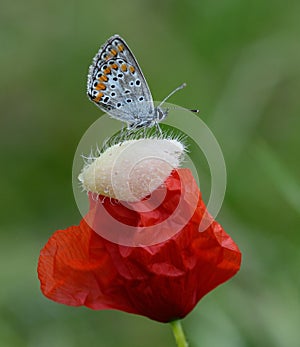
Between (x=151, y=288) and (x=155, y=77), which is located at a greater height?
(x=151, y=288)

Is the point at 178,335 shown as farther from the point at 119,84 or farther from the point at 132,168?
the point at 119,84

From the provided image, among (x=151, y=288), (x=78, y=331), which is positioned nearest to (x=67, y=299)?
(x=151, y=288)

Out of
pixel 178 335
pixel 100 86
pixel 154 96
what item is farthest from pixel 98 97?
pixel 154 96

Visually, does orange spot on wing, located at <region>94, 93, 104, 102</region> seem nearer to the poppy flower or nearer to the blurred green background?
the poppy flower

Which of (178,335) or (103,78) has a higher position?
(103,78)

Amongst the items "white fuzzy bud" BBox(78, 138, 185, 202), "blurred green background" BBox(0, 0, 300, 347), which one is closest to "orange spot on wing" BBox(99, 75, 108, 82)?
"white fuzzy bud" BBox(78, 138, 185, 202)

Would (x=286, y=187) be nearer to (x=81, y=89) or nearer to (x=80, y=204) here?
(x=80, y=204)
